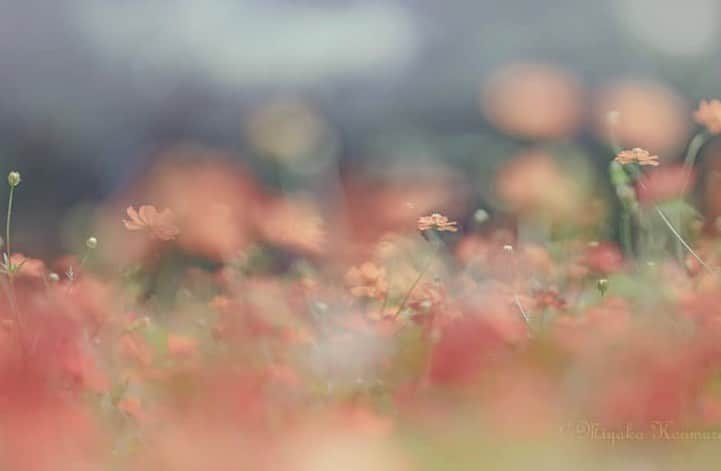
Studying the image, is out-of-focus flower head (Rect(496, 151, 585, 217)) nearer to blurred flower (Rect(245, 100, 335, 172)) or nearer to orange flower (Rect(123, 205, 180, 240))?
blurred flower (Rect(245, 100, 335, 172))

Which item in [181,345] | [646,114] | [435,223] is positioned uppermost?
[646,114]

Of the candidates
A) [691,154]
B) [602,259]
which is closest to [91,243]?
[602,259]

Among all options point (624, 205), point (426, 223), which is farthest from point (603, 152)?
point (426, 223)

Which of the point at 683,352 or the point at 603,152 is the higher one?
the point at 603,152

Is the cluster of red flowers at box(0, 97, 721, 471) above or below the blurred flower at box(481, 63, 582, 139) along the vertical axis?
below

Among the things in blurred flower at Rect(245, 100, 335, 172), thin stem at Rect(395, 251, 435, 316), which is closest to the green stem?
thin stem at Rect(395, 251, 435, 316)

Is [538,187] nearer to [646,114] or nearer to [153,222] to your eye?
[646,114]

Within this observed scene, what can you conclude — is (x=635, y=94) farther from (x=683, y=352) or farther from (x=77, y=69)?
(x=77, y=69)
